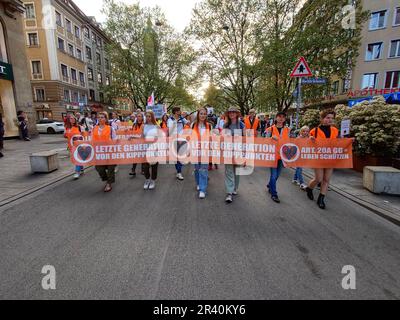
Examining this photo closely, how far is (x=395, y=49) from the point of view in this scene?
2323 cm

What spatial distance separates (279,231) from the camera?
3453mm

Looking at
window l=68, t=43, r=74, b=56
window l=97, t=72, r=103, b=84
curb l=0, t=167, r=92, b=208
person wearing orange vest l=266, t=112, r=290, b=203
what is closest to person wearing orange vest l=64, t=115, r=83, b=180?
curb l=0, t=167, r=92, b=208

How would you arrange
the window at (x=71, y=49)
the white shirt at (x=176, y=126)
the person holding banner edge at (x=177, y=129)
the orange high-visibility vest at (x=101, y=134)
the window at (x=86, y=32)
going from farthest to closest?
the window at (x=86, y=32) < the window at (x=71, y=49) < the white shirt at (x=176, y=126) < the person holding banner edge at (x=177, y=129) < the orange high-visibility vest at (x=101, y=134)

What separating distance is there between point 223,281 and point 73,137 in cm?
613

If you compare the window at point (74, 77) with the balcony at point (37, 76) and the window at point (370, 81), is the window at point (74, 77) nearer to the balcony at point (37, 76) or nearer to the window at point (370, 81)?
the balcony at point (37, 76)

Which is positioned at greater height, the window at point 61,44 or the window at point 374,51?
the window at point 61,44

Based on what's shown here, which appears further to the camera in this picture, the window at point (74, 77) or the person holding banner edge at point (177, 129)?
the window at point (74, 77)

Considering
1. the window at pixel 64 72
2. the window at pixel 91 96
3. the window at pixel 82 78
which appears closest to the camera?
the window at pixel 64 72

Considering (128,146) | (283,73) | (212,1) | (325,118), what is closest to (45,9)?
(212,1)

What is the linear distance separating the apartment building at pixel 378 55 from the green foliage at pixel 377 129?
753 inches

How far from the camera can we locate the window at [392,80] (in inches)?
918

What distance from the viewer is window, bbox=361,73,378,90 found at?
79.9ft

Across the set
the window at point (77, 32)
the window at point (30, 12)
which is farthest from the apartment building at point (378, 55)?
the window at point (30, 12)

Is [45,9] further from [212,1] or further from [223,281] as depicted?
[223,281]
